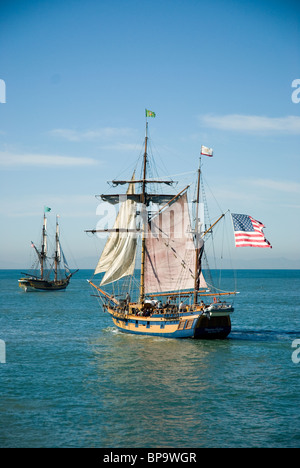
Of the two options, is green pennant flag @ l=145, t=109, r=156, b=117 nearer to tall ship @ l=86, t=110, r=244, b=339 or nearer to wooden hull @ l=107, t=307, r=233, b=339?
tall ship @ l=86, t=110, r=244, b=339

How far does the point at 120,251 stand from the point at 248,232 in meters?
18.0

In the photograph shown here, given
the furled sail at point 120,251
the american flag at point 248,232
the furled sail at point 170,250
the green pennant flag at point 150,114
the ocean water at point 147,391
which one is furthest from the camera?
the green pennant flag at point 150,114

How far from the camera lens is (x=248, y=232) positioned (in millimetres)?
43531

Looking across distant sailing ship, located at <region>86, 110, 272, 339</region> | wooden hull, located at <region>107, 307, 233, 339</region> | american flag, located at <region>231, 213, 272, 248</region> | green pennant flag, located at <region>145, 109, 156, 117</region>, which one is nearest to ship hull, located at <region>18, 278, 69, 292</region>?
distant sailing ship, located at <region>86, 110, 272, 339</region>

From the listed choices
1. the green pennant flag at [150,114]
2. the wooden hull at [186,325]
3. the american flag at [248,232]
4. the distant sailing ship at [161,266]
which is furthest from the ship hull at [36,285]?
the american flag at [248,232]

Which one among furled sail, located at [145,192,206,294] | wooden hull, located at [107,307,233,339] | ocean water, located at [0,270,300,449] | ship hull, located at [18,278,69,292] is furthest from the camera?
ship hull, located at [18,278,69,292]

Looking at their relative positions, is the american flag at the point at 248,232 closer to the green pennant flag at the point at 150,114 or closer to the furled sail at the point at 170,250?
the furled sail at the point at 170,250

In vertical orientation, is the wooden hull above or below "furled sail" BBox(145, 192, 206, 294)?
below

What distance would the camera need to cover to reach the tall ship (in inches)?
1897

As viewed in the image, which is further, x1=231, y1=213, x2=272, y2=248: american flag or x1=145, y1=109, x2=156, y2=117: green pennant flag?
x1=145, y1=109, x2=156, y2=117: green pennant flag

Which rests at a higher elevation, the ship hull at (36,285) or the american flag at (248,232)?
the american flag at (248,232)

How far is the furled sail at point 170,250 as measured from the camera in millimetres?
53500

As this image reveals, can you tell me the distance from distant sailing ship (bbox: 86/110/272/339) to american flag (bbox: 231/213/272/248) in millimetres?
5769

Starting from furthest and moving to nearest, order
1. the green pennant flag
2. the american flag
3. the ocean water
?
the green pennant flag < the american flag < the ocean water
